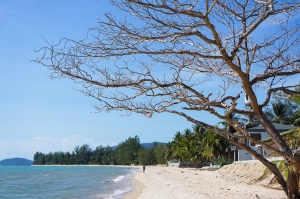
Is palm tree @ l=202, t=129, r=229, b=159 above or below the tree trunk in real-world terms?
above

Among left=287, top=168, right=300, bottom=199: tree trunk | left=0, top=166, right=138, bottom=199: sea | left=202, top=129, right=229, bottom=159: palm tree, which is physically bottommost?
left=0, top=166, right=138, bottom=199: sea

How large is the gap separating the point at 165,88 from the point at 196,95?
0.53 meters

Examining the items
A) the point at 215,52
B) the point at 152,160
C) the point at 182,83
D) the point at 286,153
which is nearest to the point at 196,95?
the point at 182,83

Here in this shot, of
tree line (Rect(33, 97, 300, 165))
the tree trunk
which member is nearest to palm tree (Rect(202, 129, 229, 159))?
tree line (Rect(33, 97, 300, 165))

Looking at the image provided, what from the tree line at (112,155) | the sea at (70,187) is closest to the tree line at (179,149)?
the tree line at (112,155)

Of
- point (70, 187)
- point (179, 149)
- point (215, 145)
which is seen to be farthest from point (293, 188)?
point (179, 149)

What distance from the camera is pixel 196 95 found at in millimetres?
5852

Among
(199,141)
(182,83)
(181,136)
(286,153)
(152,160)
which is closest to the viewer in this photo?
(286,153)

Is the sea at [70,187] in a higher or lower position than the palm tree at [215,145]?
lower

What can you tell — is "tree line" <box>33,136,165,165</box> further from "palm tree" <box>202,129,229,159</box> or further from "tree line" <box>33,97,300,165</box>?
"palm tree" <box>202,129,229,159</box>

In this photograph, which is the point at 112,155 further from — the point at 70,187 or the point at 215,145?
the point at 70,187

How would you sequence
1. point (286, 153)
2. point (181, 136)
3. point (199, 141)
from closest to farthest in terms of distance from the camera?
point (286, 153)
point (199, 141)
point (181, 136)

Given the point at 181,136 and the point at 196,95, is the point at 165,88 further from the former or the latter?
the point at 181,136

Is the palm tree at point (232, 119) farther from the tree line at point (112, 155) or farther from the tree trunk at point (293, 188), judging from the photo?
the tree line at point (112, 155)
